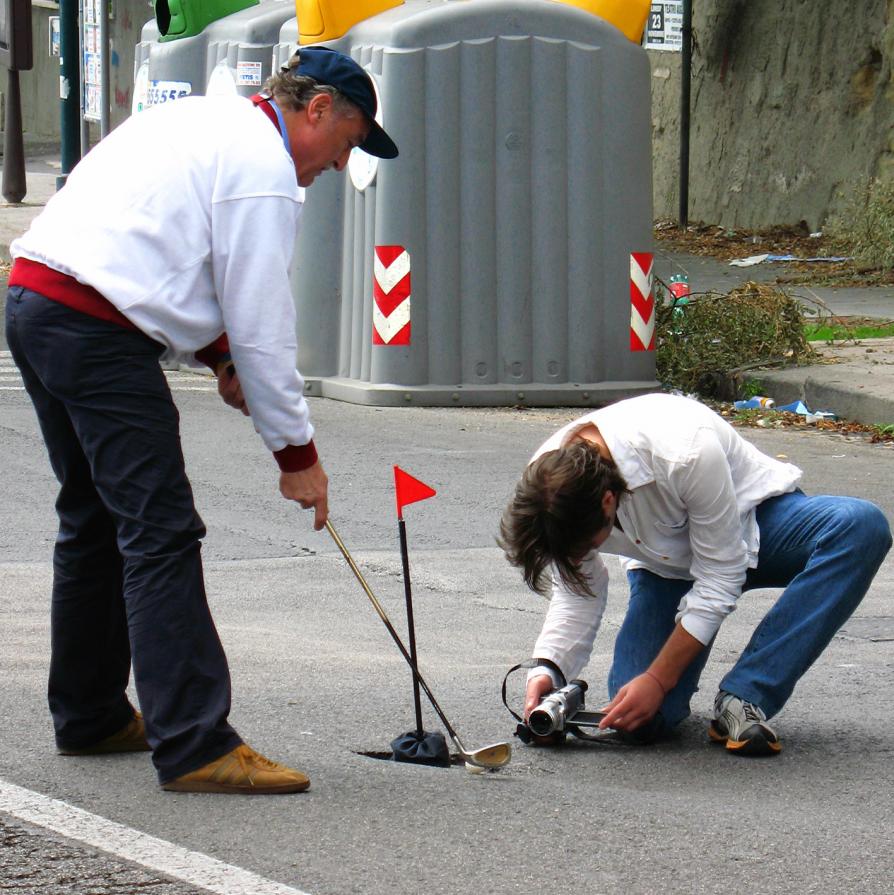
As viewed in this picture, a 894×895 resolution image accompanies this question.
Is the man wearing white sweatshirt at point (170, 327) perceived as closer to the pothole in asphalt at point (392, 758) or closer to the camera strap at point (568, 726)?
the pothole in asphalt at point (392, 758)

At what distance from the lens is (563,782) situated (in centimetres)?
409

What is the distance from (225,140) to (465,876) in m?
1.55

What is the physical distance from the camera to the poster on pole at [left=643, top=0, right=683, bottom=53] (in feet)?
63.2

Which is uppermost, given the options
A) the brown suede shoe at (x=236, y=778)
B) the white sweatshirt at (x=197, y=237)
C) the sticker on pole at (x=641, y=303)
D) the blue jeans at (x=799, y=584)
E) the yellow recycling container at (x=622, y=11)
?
the yellow recycling container at (x=622, y=11)

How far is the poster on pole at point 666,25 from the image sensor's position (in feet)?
63.2

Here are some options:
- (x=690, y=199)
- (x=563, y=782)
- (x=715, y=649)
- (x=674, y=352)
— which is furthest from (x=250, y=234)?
(x=690, y=199)

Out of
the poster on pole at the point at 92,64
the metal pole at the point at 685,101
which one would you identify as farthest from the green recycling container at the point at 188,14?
the metal pole at the point at 685,101

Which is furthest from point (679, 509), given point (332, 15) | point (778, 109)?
point (778, 109)

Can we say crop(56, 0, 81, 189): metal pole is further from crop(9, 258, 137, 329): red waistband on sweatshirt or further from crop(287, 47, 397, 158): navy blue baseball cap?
crop(9, 258, 137, 329): red waistband on sweatshirt

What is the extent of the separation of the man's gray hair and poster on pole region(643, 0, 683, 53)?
625 inches

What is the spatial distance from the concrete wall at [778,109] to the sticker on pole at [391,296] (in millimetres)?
8149

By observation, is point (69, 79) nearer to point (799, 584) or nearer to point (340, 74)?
point (340, 74)

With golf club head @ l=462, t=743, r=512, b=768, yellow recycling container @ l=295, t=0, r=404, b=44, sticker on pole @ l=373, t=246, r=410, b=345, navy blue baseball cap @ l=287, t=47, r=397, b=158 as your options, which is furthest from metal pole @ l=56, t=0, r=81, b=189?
golf club head @ l=462, t=743, r=512, b=768

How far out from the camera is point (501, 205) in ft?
33.0
